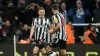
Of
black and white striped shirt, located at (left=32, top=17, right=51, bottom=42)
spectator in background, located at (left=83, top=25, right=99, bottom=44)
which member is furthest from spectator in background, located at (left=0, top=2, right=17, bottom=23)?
spectator in background, located at (left=83, top=25, right=99, bottom=44)

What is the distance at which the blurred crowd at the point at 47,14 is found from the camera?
57.8ft

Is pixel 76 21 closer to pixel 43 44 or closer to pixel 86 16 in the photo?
pixel 86 16

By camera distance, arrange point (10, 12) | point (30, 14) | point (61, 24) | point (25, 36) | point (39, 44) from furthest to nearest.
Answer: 1. point (10, 12)
2. point (30, 14)
3. point (25, 36)
4. point (39, 44)
5. point (61, 24)

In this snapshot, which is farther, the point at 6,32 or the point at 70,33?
the point at 6,32

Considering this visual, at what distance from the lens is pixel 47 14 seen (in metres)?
18.5

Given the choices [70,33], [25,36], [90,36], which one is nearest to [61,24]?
[70,33]

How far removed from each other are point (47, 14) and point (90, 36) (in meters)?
2.25

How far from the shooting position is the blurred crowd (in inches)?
693

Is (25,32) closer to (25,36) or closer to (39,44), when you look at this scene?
(25,36)

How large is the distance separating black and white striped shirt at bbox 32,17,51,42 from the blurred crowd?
64.2 inches

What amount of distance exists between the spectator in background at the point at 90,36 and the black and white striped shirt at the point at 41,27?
1929 millimetres

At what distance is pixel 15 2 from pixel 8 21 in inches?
61.6

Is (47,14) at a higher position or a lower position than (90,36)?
higher

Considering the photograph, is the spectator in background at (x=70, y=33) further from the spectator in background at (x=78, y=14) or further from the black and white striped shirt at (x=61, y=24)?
the black and white striped shirt at (x=61, y=24)
